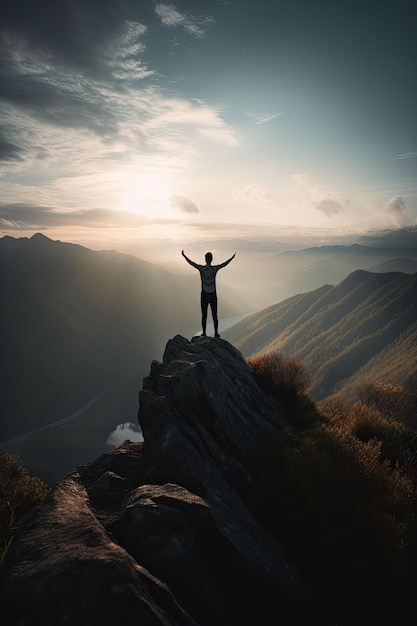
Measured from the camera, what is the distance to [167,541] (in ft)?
19.6

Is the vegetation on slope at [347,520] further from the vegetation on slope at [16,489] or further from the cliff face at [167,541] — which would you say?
the vegetation on slope at [16,489]

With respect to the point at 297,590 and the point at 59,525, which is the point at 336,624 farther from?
the point at 59,525

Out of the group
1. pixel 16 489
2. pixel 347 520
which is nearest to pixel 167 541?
pixel 347 520

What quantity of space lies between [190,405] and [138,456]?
226 cm

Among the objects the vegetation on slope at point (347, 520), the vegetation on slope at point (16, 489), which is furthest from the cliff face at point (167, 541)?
the vegetation on slope at point (16, 489)

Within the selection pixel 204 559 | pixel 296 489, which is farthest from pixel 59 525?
pixel 296 489

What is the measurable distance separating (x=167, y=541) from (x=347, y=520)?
4.98 meters

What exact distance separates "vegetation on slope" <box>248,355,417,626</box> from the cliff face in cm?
66

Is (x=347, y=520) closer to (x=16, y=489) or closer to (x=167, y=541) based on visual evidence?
(x=167, y=541)

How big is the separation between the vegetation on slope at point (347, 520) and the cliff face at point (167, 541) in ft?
2.16

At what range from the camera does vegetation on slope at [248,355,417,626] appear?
708 centimetres

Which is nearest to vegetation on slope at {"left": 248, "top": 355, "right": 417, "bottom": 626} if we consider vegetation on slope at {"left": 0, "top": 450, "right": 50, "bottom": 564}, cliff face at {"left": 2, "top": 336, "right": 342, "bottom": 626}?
cliff face at {"left": 2, "top": 336, "right": 342, "bottom": 626}

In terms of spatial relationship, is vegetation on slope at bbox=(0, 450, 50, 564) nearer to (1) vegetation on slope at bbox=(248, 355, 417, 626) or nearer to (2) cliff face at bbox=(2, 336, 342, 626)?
(2) cliff face at bbox=(2, 336, 342, 626)

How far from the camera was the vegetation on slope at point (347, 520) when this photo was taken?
279 inches
